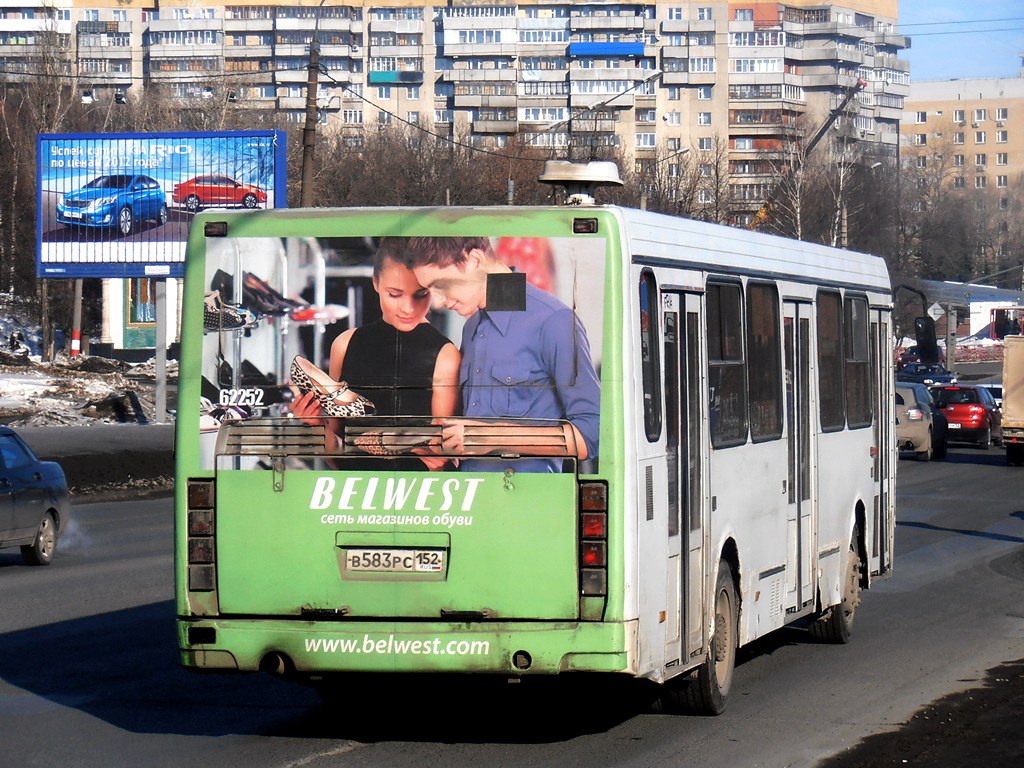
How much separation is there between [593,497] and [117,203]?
3504 centimetres

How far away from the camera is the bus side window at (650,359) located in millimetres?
7754

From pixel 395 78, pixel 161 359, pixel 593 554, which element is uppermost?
pixel 395 78

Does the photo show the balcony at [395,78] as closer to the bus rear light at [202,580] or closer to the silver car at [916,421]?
the silver car at [916,421]

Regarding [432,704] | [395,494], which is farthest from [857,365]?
[395,494]

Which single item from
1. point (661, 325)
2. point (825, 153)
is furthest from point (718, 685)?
point (825, 153)

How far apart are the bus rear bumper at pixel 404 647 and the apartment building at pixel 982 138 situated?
621 feet

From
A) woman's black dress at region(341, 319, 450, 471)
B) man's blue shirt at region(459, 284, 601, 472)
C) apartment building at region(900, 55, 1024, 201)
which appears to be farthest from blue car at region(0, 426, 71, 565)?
apartment building at region(900, 55, 1024, 201)

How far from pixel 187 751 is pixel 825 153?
115 meters

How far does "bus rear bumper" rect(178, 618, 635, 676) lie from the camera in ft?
24.2

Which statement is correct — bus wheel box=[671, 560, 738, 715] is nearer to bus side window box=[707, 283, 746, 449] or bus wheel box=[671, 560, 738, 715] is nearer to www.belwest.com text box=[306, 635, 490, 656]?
bus side window box=[707, 283, 746, 449]

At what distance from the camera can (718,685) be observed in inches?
352

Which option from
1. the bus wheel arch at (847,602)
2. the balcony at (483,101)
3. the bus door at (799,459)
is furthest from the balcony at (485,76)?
the bus door at (799,459)

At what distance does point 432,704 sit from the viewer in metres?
9.52

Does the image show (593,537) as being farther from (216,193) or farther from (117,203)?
(117,203)
